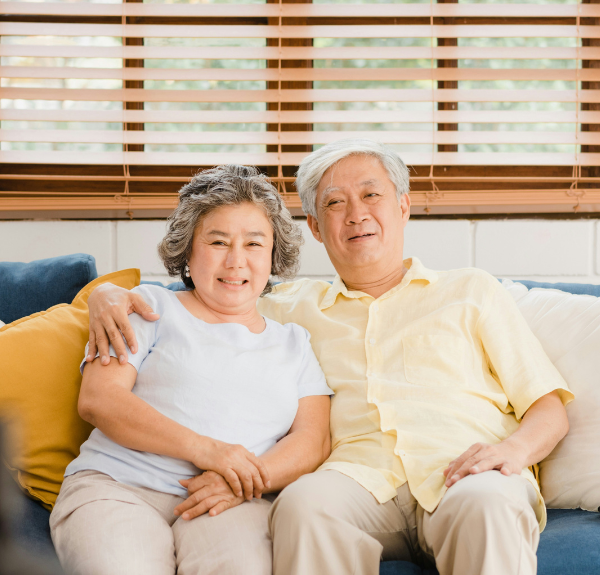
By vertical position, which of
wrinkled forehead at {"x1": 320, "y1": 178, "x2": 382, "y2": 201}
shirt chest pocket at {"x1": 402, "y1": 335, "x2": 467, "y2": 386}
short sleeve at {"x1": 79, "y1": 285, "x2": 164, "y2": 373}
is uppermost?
wrinkled forehead at {"x1": 320, "y1": 178, "x2": 382, "y2": 201}

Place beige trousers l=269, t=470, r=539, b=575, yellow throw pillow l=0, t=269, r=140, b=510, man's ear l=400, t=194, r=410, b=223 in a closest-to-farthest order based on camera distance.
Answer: beige trousers l=269, t=470, r=539, b=575
yellow throw pillow l=0, t=269, r=140, b=510
man's ear l=400, t=194, r=410, b=223

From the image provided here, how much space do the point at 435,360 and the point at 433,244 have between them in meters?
0.85

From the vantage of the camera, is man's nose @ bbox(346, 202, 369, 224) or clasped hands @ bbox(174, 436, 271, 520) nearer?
clasped hands @ bbox(174, 436, 271, 520)

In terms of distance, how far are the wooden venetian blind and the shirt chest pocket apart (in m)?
0.86

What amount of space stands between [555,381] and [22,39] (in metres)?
2.21

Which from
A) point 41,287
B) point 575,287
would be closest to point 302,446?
point 41,287

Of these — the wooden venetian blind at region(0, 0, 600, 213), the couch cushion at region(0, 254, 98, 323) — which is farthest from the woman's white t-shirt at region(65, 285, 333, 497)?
the wooden venetian blind at region(0, 0, 600, 213)

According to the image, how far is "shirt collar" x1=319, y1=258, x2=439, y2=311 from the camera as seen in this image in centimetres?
144

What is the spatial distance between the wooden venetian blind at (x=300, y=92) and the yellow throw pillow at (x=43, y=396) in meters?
0.91

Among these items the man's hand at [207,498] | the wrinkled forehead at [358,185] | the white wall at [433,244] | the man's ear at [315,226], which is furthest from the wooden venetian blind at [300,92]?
the man's hand at [207,498]

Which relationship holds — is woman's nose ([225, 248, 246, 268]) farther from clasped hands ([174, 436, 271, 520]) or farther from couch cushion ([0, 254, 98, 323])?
couch cushion ([0, 254, 98, 323])

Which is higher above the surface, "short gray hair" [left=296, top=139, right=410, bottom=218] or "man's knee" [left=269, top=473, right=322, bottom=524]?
"short gray hair" [left=296, top=139, right=410, bottom=218]

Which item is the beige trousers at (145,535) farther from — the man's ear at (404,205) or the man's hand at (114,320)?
the man's ear at (404,205)

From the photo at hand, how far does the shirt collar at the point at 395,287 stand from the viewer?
144cm
